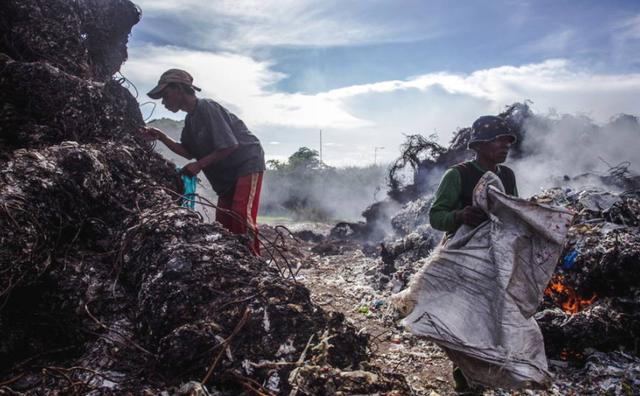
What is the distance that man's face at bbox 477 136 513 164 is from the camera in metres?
2.30

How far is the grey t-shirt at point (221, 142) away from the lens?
354 centimetres

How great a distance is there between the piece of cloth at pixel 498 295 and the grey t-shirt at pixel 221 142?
2.26 metres

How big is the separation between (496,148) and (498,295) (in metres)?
0.88

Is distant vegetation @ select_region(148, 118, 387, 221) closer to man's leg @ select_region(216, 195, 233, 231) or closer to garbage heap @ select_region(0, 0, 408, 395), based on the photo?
man's leg @ select_region(216, 195, 233, 231)

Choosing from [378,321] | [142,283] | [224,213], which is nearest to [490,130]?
[142,283]

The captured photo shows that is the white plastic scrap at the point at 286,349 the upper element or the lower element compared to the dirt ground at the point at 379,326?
upper

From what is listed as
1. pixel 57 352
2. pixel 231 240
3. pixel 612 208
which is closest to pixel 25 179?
pixel 57 352

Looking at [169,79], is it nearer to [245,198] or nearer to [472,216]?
[245,198]

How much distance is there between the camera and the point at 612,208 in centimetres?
483

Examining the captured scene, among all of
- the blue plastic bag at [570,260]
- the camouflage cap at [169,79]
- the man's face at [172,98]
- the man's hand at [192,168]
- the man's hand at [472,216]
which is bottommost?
the blue plastic bag at [570,260]

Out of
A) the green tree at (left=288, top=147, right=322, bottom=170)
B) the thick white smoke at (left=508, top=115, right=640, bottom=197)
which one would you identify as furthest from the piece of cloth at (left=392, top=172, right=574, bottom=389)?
the green tree at (left=288, top=147, right=322, bottom=170)

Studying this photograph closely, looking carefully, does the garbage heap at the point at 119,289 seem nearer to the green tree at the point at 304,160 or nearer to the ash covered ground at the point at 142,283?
the ash covered ground at the point at 142,283

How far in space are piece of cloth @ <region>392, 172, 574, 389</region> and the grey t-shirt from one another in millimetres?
2258

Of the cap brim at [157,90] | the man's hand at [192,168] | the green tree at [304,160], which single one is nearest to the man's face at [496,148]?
the man's hand at [192,168]
